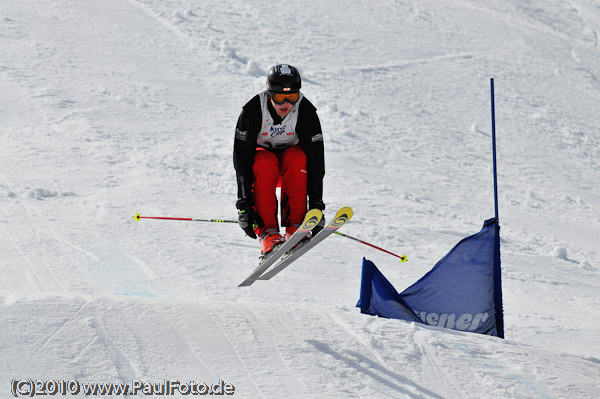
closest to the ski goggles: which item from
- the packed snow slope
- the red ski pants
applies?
the red ski pants

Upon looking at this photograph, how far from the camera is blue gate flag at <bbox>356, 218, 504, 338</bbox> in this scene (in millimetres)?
5863

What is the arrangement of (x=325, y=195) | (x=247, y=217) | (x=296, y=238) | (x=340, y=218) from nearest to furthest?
(x=296, y=238)
(x=340, y=218)
(x=247, y=217)
(x=325, y=195)

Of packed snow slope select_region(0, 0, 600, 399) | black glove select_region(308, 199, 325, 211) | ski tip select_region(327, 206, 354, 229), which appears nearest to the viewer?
packed snow slope select_region(0, 0, 600, 399)

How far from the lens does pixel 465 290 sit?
19.4 feet

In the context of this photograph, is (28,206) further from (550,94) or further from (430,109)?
(550,94)

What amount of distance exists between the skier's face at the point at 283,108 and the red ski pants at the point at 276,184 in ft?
1.07

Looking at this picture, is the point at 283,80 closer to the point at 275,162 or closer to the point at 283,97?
the point at 283,97

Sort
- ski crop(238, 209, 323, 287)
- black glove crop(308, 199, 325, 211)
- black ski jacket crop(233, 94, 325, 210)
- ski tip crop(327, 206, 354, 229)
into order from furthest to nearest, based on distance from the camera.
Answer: black glove crop(308, 199, 325, 211) → black ski jacket crop(233, 94, 325, 210) → ski tip crop(327, 206, 354, 229) → ski crop(238, 209, 323, 287)

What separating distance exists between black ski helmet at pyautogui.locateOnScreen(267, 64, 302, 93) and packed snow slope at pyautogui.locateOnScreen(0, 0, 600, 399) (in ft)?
5.40

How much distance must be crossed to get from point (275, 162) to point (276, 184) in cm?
19

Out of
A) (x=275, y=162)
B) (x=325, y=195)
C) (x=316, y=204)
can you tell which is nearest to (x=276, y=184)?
(x=275, y=162)

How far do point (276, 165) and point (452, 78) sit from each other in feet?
38.4

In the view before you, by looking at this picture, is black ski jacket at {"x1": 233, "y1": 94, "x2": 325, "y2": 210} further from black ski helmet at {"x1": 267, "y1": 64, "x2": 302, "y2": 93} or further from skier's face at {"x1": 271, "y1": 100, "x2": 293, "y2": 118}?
black ski helmet at {"x1": 267, "y1": 64, "x2": 302, "y2": 93}

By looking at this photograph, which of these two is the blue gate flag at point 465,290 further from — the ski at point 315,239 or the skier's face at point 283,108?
the skier's face at point 283,108
